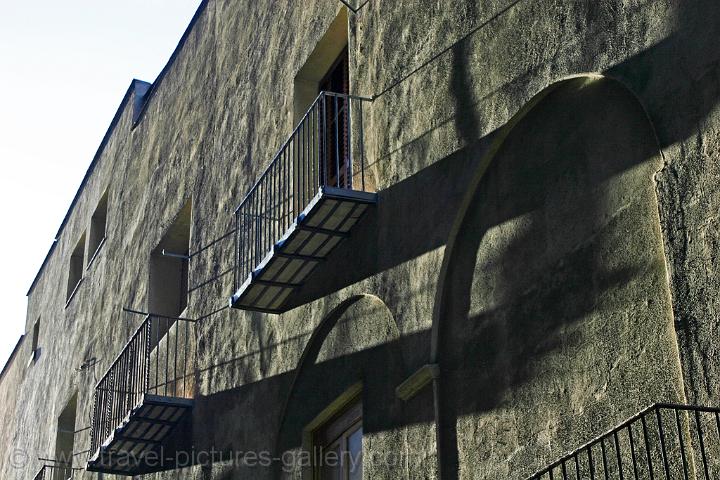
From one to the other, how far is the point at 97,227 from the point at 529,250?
16473 mm

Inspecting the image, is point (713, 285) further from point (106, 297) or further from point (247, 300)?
point (106, 297)

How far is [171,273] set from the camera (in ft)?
56.0

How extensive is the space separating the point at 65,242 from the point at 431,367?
18.5m

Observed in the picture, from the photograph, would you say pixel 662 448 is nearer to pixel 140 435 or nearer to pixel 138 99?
pixel 140 435

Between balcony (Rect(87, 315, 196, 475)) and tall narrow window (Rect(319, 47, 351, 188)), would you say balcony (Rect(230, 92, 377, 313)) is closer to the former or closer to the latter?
tall narrow window (Rect(319, 47, 351, 188))

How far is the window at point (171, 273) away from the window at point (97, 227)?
5.75 m

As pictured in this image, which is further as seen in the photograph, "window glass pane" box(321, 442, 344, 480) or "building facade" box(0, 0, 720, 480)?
"window glass pane" box(321, 442, 344, 480)

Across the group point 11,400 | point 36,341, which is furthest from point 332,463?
point 11,400

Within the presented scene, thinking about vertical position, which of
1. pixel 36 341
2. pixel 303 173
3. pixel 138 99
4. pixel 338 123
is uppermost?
pixel 138 99

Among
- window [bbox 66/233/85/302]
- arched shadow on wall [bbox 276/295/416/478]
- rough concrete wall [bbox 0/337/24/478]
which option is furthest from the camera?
rough concrete wall [bbox 0/337/24/478]

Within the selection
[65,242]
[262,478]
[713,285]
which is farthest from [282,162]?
[65,242]

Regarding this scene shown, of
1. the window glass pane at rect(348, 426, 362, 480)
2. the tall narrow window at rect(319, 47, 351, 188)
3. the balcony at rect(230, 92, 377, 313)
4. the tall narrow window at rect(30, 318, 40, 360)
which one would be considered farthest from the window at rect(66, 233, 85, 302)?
the window glass pane at rect(348, 426, 362, 480)

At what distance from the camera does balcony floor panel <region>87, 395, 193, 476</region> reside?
13633 mm

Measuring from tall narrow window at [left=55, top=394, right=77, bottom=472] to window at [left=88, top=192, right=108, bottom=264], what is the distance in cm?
303
